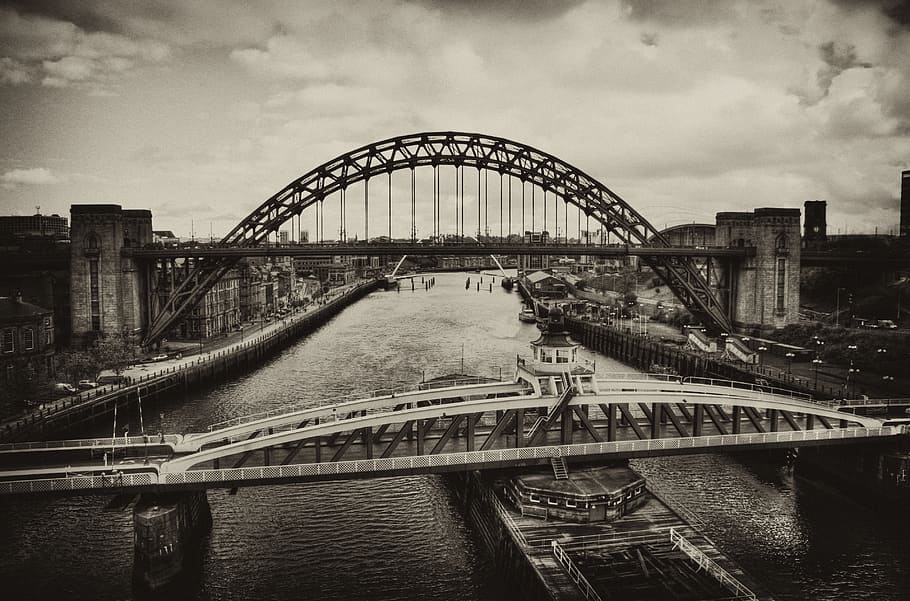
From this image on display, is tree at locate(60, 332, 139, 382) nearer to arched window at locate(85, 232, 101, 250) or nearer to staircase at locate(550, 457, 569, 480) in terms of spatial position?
arched window at locate(85, 232, 101, 250)

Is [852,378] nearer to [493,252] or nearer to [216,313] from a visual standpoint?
[493,252]

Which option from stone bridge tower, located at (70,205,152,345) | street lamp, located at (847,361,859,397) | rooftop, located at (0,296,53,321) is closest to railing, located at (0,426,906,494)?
street lamp, located at (847,361,859,397)

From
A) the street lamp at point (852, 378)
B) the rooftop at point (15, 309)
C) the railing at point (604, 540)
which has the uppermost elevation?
the rooftop at point (15, 309)

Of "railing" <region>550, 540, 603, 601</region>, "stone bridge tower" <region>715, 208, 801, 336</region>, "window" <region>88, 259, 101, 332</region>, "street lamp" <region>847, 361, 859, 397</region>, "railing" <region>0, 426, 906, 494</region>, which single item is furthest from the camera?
"stone bridge tower" <region>715, 208, 801, 336</region>

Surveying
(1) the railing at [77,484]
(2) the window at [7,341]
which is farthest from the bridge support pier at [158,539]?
(2) the window at [7,341]

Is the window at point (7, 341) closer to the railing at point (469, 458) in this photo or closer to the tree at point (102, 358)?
the tree at point (102, 358)
